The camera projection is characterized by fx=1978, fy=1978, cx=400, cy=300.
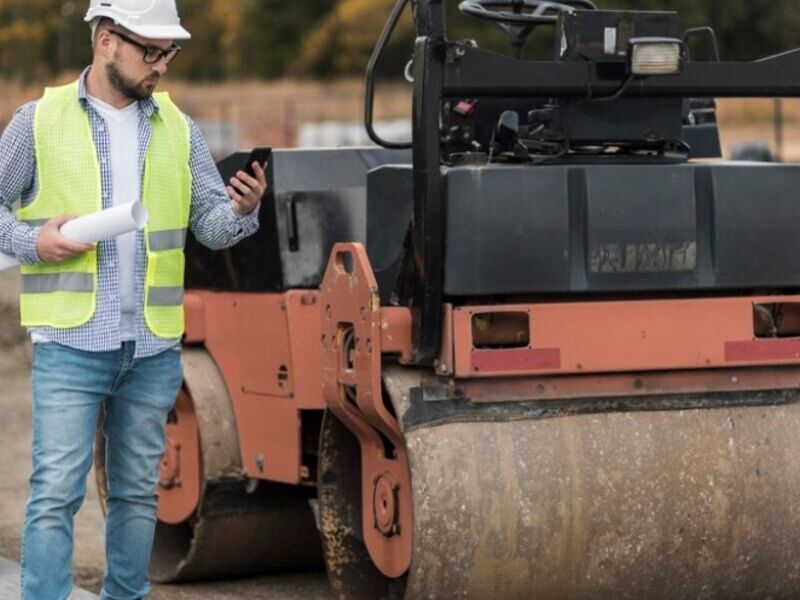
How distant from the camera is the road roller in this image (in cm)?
523

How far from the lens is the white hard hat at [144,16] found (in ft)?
16.5

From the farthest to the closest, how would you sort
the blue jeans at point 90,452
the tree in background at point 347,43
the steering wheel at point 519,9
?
the tree in background at point 347,43, the steering wheel at point 519,9, the blue jeans at point 90,452

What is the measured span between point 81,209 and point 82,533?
299 cm

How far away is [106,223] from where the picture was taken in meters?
4.80

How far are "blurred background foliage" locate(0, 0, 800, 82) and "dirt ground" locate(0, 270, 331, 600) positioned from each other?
4958 cm

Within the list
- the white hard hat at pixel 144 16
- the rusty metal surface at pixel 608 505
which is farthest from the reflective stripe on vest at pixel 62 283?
the rusty metal surface at pixel 608 505

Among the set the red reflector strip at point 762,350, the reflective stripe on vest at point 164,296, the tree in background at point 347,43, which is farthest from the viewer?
the tree in background at point 347,43

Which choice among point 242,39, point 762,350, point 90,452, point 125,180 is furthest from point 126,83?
point 242,39

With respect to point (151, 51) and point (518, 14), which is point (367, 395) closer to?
point (151, 51)

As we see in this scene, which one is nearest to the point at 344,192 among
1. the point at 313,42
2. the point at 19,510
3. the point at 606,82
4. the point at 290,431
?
the point at 290,431

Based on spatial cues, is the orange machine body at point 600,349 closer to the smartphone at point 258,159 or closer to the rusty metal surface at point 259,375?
the rusty metal surface at point 259,375

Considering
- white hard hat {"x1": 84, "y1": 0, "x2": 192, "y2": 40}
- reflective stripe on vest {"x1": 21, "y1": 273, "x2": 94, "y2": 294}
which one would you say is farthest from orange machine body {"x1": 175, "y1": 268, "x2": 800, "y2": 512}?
white hard hat {"x1": 84, "y1": 0, "x2": 192, "y2": 40}

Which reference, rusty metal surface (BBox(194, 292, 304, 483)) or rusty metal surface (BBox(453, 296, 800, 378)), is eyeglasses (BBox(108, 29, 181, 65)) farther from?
rusty metal surface (BBox(194, 292, 304, 483))

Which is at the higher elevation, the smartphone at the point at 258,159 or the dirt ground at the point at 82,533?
the smartphone at the point at 258,159
